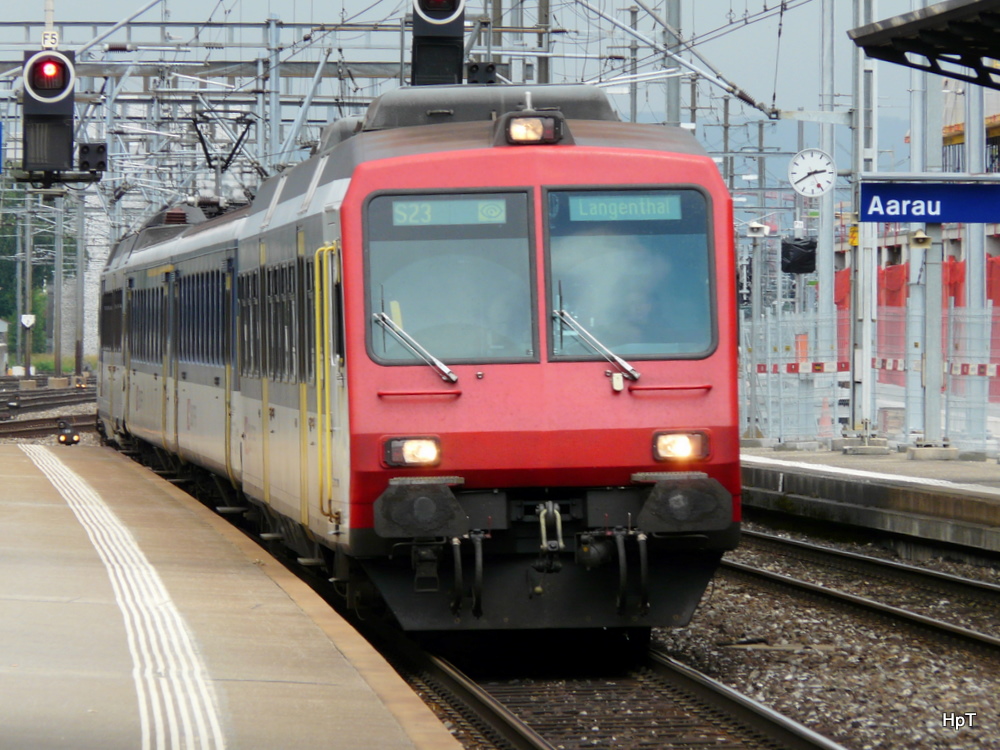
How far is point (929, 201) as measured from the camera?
17.5 m

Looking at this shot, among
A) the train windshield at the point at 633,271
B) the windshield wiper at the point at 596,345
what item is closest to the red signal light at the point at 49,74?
the train windshield at the point at 633,271

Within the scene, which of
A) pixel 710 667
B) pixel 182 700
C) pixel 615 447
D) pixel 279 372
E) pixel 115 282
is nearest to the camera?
pixel 182 700

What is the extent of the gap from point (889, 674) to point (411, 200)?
362cm

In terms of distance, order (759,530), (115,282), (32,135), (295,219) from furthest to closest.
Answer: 1. (115,282)
2. (32,135)
3. (759,530)
4. (295,219)

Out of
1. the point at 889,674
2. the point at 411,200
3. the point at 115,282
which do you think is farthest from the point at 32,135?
the point at 889,674

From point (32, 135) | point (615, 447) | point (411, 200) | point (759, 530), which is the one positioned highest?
point (32, 135)

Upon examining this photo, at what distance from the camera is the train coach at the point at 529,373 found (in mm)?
8828

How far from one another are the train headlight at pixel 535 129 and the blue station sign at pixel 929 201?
29.2ft

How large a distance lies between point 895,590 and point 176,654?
271 inches

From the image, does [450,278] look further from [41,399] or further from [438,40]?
[41,399]

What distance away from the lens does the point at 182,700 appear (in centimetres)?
691

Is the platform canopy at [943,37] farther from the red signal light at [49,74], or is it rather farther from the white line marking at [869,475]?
the red signal light at [49,74]

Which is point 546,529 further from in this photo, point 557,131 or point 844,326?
point 844,326

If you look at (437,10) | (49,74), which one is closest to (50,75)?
(49,74)
